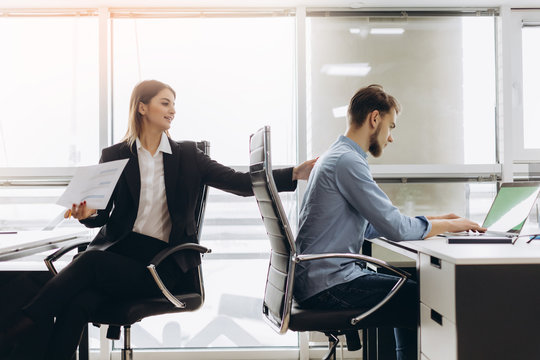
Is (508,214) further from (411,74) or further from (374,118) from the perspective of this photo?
(411,74)

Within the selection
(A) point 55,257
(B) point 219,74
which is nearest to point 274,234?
(A) point 55,257

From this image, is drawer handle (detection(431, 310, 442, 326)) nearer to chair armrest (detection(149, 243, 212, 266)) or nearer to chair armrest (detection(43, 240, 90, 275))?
chair armrest (detection(149, 243, 212, 266))

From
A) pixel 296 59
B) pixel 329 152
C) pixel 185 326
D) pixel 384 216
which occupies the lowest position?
pixel 185 326

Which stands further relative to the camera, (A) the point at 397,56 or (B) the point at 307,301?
(A) the point at 397,56

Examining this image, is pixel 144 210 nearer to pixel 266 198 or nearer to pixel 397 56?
pixel 266 198

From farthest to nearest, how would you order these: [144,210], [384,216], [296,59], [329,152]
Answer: [296,59] < [144,210] < [329,152] < [384,216]

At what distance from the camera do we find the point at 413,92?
10.5 feet

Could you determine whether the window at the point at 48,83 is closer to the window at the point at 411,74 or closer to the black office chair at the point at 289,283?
the window at the point at 411,74

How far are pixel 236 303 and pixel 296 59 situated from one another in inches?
66.4

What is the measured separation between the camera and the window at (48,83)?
3.20 m

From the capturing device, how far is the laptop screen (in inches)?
75.6

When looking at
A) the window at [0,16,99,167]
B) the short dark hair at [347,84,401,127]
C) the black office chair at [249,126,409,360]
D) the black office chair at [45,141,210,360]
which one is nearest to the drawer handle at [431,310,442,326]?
the black office chair at [249,126,409,360]

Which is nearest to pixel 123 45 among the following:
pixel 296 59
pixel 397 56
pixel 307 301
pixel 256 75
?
pixel 256 75

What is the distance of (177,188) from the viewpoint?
7.14 ft
